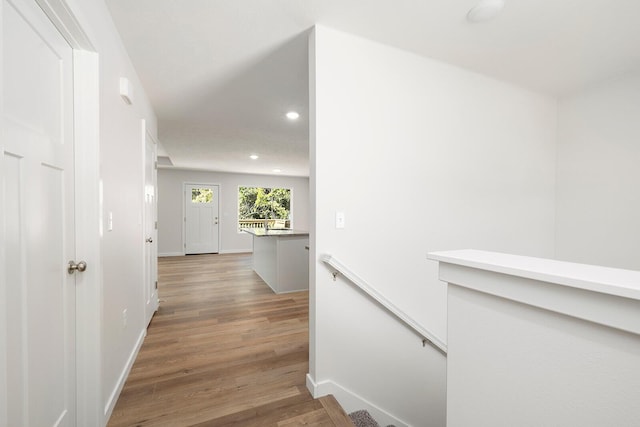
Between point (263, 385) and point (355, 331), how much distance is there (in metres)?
0.75

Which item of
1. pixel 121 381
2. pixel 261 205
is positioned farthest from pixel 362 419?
pixel 261 205

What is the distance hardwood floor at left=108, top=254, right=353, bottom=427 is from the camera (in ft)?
5.10

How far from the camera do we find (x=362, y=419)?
1705 millimetres

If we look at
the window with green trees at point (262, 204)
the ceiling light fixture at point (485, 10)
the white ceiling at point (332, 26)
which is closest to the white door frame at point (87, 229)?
the white ceiling at point (332, 26)

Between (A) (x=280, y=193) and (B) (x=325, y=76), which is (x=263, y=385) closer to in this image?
(B) (x=325, y=76)

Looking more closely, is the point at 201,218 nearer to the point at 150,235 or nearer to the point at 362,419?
the point at 150,235

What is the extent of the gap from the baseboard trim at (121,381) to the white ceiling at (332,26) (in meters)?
2.31

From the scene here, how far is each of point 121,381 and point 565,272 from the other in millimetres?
2432

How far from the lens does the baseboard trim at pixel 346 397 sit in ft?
Result: 5.61

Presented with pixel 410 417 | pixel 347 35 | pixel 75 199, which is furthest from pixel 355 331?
pixel 347 35

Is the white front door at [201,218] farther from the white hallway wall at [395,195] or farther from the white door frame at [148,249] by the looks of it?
the white hallway wall at [395,195]

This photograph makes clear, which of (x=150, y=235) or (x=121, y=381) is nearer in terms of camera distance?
(x=121, y=381)

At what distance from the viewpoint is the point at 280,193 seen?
10961 millimetres

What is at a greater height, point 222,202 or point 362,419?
point 222,202
